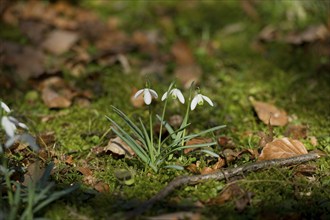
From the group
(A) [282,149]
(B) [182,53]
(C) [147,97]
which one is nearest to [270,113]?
(A) [282,149]

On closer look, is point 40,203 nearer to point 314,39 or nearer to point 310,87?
point 310,87

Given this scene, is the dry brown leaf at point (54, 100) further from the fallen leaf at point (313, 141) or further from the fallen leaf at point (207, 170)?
the fallen leaf at point (313, 141)

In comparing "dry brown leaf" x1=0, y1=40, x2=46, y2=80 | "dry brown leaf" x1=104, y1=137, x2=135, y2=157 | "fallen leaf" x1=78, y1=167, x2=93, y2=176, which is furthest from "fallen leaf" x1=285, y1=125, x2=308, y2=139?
"dry brown leaf" x1=0, y1=40, x2=46, y2=80

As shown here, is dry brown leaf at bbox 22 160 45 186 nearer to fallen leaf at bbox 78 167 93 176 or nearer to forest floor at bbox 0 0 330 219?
forest floor at bbox 0 0 330 219

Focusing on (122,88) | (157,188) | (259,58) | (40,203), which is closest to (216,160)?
(157,188)

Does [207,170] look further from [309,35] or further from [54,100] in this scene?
[309,35]
